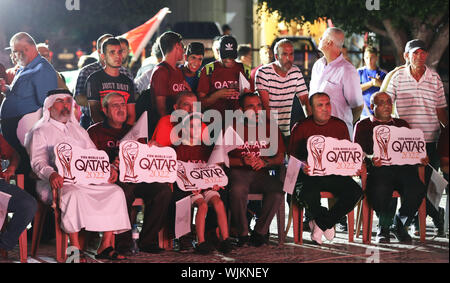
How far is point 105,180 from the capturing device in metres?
6.97

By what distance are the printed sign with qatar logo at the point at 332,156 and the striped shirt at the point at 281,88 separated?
0.96 metres

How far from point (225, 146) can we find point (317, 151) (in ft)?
A: 2.82

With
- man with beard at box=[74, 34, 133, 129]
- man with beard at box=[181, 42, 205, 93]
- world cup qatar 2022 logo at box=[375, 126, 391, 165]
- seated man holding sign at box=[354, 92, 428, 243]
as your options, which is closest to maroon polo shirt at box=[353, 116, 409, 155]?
seated man holding sign at box=[354, 92, 428, 243]

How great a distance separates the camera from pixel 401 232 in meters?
7.74

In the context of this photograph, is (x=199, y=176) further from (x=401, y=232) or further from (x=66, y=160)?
(x=401, y=232)

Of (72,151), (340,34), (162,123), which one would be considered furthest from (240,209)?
(340,34)

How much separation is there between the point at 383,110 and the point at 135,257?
2847mm

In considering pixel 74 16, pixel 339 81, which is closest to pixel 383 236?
pixel 339 81

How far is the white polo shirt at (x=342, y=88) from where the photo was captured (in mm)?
8289

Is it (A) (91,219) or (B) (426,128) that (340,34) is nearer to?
(B) (426,128)

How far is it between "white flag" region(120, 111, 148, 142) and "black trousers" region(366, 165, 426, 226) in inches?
86.2

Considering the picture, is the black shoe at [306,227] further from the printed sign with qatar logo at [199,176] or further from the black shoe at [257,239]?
the printed sign with qatar logo at [199,176]

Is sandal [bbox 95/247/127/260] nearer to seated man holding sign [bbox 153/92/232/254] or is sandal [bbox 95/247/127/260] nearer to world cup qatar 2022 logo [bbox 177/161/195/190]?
seated man holding sign [bbox 153/92/232/254]

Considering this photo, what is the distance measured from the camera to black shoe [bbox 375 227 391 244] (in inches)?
300
